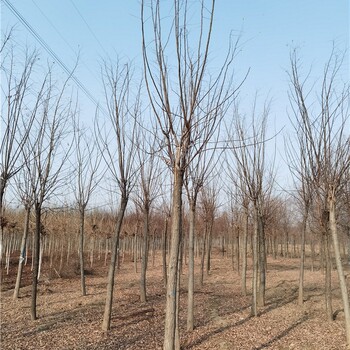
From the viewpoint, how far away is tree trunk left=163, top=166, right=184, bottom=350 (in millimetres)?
3334

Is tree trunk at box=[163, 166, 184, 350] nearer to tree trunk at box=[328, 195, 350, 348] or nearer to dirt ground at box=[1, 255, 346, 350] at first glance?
dirt ground at box=[1, 255, 346, 350]

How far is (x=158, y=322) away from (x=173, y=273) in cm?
397

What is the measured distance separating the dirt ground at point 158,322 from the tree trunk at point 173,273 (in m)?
2.35

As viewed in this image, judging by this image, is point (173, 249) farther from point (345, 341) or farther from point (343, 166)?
point (345, 341)

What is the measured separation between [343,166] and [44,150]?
18.0 feet

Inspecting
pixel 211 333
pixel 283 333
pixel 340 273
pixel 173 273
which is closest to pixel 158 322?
pixel 211 333

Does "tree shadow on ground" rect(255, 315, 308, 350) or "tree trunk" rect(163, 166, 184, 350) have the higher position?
"tree trunk" rect(163, 166, 184, 350)

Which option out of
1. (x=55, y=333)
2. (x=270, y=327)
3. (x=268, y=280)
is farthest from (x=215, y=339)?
(x=268, y=280)

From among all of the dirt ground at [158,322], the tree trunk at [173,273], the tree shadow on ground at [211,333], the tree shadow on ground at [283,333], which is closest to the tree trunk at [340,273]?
the dirt ground at [158,322]

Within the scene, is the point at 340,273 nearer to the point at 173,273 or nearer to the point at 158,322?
the point at 173,273


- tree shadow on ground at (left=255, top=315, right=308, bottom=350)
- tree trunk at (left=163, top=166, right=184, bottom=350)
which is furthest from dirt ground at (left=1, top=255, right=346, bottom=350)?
tree trunk at (left=163, top=166, right=184, bottom=350)

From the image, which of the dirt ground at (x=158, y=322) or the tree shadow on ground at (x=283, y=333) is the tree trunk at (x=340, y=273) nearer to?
the dirt ground at (x=158, y=322)

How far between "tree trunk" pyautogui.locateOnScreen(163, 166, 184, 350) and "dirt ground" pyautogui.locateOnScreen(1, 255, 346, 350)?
7.71 feet

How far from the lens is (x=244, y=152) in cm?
781
